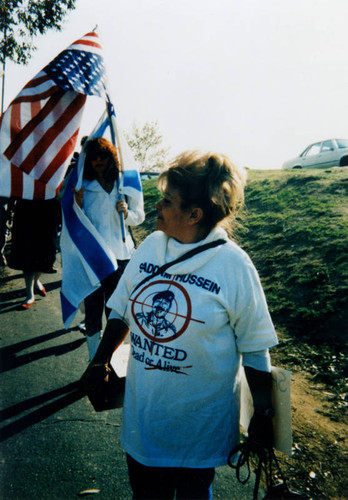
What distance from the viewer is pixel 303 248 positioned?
6.38 metres

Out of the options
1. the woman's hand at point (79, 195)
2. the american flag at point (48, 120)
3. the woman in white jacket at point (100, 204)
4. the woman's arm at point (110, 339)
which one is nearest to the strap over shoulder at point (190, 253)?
the woman's arm at point (110, 339)

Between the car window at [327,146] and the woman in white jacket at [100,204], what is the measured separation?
489 inches

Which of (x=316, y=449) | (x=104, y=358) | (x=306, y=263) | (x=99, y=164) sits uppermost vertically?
(x=99, y=164)

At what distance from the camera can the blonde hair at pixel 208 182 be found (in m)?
1.56

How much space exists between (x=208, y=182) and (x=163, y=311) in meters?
0.55

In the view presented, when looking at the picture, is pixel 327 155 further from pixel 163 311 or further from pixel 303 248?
pixel 163 311

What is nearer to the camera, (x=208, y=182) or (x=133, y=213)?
(x=208, y=182)

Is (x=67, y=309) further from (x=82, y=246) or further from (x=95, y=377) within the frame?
(x=95, y=377)

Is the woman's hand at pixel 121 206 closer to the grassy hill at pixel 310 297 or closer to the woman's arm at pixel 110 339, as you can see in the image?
the grassy hill at pixel 310 297

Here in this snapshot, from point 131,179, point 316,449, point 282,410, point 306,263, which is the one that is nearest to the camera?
point 282,410

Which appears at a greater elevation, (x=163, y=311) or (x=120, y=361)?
(x=163, y=311)

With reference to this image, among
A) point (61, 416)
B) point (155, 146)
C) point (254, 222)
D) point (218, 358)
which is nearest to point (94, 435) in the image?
point (61, 416)

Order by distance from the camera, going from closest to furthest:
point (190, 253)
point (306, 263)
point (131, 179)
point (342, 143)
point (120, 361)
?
1. point (190, 253)
2. point (120, 361)
3. point (131, 179)
4. point (306, 263)
5. point (342, 143)

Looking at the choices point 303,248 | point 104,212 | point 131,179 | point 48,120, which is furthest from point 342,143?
point 48,120
